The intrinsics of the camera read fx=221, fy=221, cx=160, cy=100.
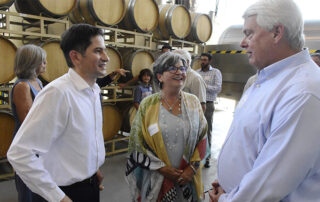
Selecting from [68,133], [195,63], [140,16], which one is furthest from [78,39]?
[195,63]

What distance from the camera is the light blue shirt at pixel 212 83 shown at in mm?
4188

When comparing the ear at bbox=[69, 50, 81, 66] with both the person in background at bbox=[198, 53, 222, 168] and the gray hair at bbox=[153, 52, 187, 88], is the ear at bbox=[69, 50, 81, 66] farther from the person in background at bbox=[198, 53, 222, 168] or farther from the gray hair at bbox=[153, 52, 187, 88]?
the person in background at bbox=[198, 53, 222, 168]

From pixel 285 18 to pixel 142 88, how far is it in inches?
123

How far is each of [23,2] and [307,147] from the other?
11.5ft

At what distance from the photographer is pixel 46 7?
116 inches

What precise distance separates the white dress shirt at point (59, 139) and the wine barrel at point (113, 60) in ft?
8.22

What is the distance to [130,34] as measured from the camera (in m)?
4.20

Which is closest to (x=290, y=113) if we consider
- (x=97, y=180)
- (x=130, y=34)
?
(x=97, y=180)

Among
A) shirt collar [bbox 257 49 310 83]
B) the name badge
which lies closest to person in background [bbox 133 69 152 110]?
the name badge

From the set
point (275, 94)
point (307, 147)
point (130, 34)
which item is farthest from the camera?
point (130, 34)

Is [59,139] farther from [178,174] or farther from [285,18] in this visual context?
[285,18]

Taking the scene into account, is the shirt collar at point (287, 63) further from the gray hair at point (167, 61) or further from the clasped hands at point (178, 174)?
the clasped hands at point (178, 174)

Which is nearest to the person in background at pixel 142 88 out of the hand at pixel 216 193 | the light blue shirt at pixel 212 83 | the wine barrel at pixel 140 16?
the wine barrel at pixel 140 16

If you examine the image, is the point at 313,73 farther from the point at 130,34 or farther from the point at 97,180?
the point at 130,34
